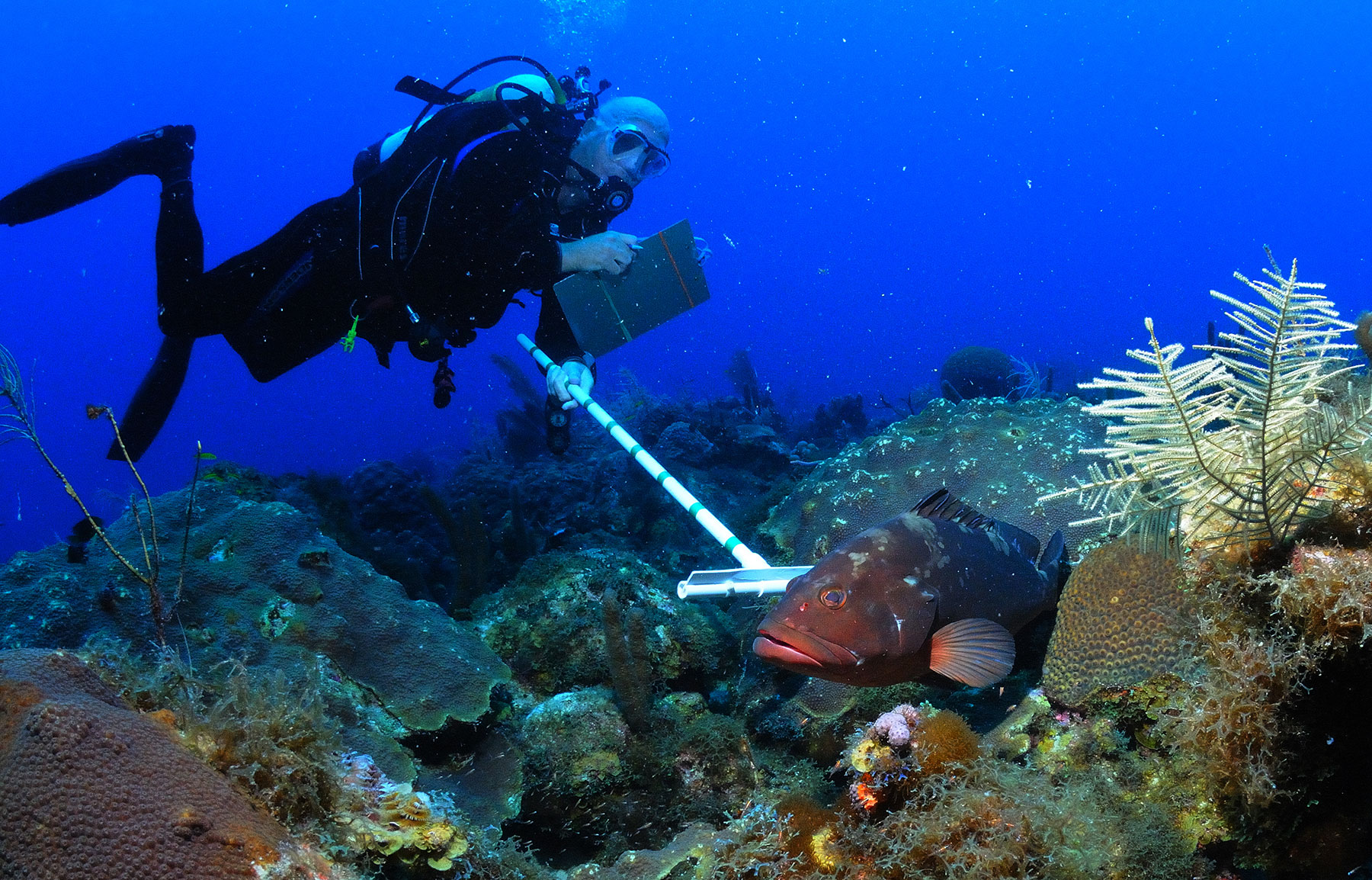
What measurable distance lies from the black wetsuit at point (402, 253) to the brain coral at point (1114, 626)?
14.7 feet

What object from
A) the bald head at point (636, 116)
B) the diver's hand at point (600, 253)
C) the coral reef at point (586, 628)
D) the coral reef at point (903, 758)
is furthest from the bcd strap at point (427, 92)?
the coral reef at point (903, 758)

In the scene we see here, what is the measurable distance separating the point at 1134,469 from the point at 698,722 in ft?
9.10

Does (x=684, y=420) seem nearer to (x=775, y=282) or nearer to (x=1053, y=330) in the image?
(x=1053, y=330)

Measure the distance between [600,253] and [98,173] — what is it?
15.1 feet

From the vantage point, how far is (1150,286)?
273ft

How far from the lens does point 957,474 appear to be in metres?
4.61

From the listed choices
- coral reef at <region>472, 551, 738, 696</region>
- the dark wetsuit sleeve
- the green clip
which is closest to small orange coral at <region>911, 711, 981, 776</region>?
coral reef at <region>472, 551, 738, 696</region>

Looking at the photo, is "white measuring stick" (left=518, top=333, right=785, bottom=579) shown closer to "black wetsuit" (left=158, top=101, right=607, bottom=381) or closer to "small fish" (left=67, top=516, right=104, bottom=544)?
"black wetsuit" (left=158, top=101, right=607, bottom=381)

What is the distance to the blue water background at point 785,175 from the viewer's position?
66312mm

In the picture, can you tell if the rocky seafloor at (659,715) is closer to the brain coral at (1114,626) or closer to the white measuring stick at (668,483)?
the brain coral at (1114,626)

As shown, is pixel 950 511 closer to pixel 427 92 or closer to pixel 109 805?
pixel 109 805

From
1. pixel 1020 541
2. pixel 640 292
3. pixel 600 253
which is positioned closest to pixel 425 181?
pixel 600 253

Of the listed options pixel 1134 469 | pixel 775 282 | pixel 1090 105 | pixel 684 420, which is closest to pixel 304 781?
pixel 1134 469

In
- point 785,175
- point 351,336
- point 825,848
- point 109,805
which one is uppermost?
point 785,175
